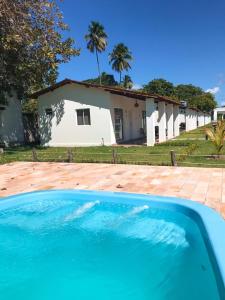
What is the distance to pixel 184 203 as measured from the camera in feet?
21.6

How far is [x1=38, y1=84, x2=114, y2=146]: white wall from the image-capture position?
20.1m

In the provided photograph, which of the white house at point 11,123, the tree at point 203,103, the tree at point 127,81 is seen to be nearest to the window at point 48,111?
the white house at point 11,123

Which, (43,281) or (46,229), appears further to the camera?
(46,229)

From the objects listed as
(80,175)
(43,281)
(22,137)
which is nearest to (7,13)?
(80,175)

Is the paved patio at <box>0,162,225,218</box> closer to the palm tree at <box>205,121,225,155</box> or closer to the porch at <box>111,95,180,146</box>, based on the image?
the palm tree at <box>205,121,225,155</box>

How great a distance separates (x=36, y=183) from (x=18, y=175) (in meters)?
1.82

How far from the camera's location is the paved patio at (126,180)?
24.5 ft

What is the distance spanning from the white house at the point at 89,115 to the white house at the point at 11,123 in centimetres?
218

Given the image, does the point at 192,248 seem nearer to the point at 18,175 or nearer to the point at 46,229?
the point at 46,229

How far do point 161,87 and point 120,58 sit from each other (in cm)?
1838

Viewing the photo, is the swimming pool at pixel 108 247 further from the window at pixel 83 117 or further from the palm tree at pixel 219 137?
the window at pixel 83 117

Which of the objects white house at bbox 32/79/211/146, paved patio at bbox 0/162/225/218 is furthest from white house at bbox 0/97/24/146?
paved patio at bbox 0/162/225/218

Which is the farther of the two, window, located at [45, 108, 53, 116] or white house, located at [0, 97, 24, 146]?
window, located at [45, 108, 53, 116]

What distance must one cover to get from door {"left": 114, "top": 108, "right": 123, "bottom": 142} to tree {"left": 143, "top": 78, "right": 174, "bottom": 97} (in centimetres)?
4767
